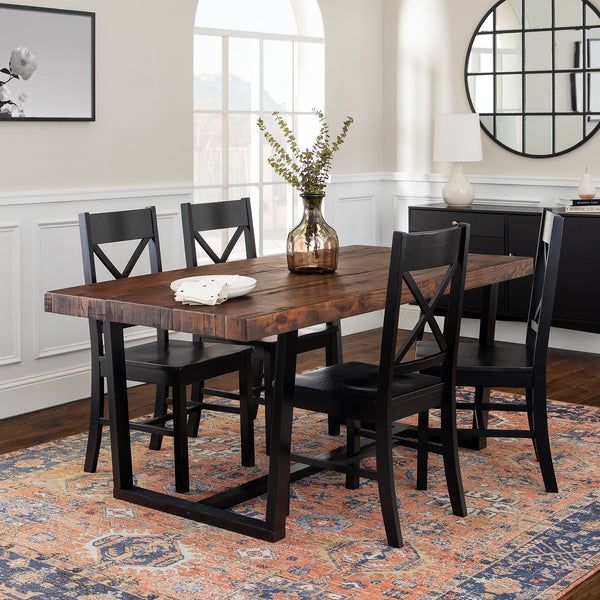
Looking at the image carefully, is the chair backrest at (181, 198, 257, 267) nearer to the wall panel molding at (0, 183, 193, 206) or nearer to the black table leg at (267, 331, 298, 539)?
the wall panel molding at (0, 183, 193, 206)

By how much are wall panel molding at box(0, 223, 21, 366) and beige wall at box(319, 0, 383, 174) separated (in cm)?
250

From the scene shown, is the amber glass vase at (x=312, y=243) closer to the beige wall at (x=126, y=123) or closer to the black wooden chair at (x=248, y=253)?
the black wooden chair at (x=248, y=253)

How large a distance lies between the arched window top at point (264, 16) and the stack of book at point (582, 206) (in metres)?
1.87

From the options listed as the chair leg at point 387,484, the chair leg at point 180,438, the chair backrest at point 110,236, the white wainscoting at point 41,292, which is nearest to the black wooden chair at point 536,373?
the chair leg at point 387,484

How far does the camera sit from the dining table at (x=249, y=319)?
2.99m

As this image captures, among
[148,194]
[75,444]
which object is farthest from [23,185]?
[75,444]

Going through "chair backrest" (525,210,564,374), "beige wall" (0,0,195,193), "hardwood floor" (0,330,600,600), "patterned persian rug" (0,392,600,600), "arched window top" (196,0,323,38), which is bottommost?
"patterned persian rug" (0,392,600,600)

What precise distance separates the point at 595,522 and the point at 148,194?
2.86 meters

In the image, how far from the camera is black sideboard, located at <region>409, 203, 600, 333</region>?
5.64 m

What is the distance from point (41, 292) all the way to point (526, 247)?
8.90ft

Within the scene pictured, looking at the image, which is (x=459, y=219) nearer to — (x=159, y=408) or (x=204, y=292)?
(x=159, y=408)

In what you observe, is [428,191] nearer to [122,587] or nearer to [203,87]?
A: [203,87]

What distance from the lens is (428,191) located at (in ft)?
22.1

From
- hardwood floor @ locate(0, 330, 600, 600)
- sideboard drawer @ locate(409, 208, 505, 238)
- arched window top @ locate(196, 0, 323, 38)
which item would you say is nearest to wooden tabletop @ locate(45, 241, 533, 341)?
hardwood floor @ locate(0, 330, 600, 600)
